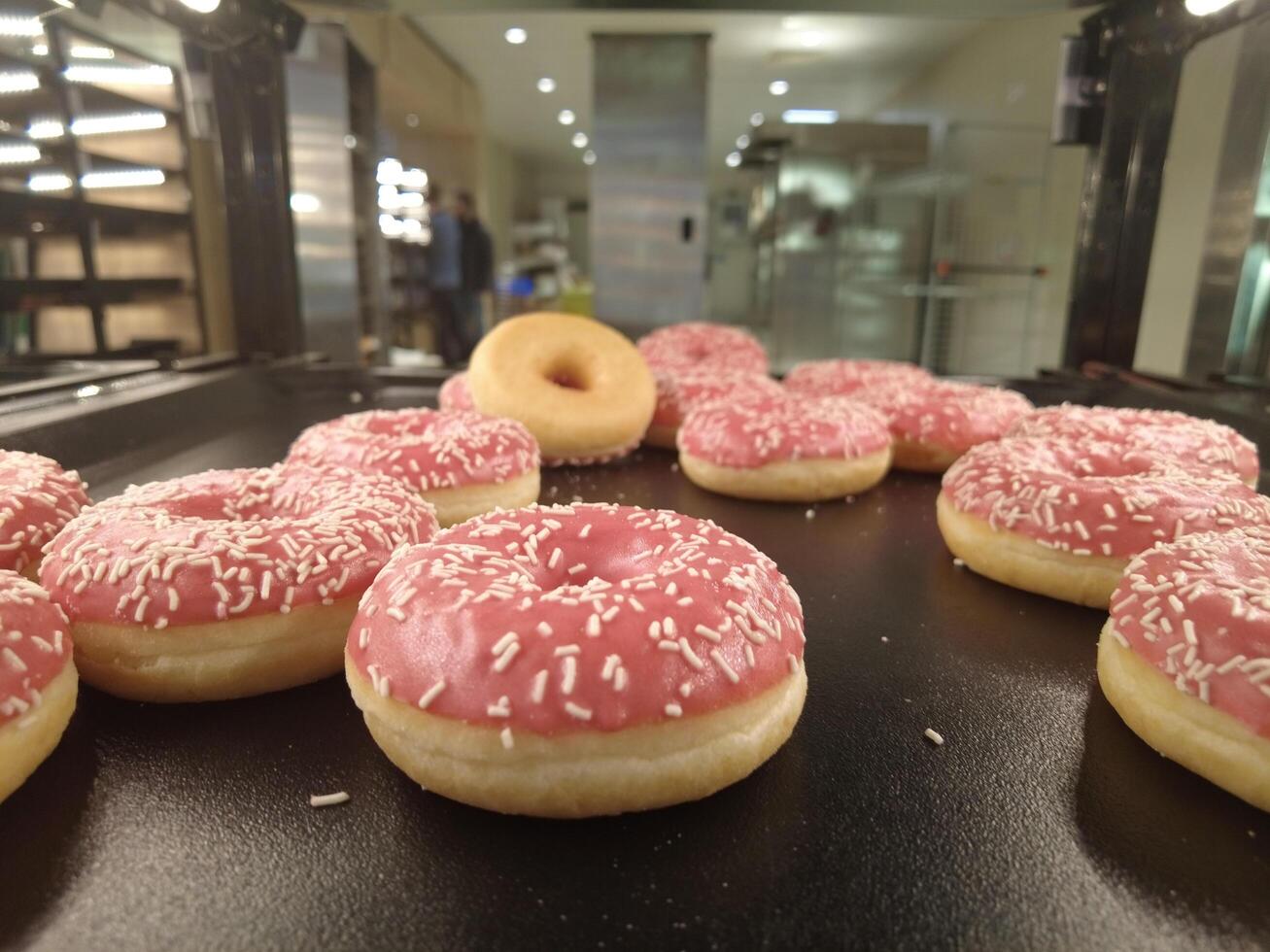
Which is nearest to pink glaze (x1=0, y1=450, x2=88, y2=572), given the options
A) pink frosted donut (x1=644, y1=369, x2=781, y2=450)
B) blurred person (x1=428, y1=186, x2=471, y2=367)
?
pink frosted donut (x1=644, y1=369, x2=781, y2=450)

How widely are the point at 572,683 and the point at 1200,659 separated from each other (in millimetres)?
754

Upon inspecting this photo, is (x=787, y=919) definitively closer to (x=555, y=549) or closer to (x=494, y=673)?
(x=494, y=673)

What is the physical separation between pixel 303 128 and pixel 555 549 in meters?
6.01

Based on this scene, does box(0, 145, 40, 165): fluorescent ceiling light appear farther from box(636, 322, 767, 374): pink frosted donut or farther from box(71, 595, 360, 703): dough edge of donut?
box(71, 595, 360, 703): dough edge of donut

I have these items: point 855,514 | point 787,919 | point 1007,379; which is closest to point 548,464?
point 855,514

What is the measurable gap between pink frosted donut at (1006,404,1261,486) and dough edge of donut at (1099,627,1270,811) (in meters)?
1.00

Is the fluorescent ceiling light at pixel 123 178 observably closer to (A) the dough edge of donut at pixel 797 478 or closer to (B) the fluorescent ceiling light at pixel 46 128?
(B) the fluorescent ceiling light at pixel 46 128

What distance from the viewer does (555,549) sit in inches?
44.4

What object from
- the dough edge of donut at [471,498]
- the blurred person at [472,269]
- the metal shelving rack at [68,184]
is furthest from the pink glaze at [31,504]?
the blurred person at [472,269]

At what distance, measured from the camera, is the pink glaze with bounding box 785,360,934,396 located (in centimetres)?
288

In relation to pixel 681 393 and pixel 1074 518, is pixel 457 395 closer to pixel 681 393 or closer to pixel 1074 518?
pixel 681 393

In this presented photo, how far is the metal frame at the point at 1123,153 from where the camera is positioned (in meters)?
2.61

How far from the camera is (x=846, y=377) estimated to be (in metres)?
2.96

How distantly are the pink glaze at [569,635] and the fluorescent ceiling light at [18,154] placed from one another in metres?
5.37
